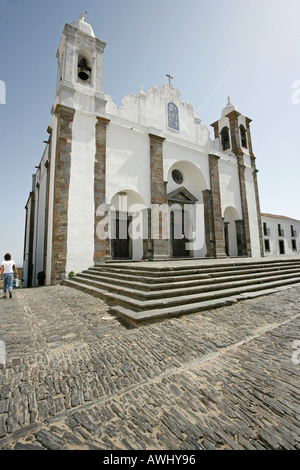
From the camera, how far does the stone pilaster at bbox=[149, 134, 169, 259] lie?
11982mm

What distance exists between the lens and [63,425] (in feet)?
5.55

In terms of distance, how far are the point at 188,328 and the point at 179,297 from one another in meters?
1.34

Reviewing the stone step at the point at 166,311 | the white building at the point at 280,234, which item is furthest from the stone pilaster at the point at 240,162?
the white building at the point at 280,234

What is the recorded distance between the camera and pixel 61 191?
→ 31.8ft

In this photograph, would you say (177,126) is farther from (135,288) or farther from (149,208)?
(135,288)

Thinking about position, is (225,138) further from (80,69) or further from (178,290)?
(178,290)

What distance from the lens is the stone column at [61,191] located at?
9398 millimetres

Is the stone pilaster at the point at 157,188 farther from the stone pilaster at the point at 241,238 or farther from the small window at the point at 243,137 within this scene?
the small window at the point at 243,137

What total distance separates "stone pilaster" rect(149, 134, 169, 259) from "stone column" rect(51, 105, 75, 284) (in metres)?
4.53

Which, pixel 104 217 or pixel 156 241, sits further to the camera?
pixel 156 241

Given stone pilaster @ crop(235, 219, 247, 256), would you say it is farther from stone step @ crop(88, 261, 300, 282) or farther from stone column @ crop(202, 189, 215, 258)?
stone step @ crop(88, 261, 300, 282)

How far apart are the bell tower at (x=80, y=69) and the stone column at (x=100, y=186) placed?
95cm

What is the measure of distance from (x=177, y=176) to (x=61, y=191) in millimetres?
8093
